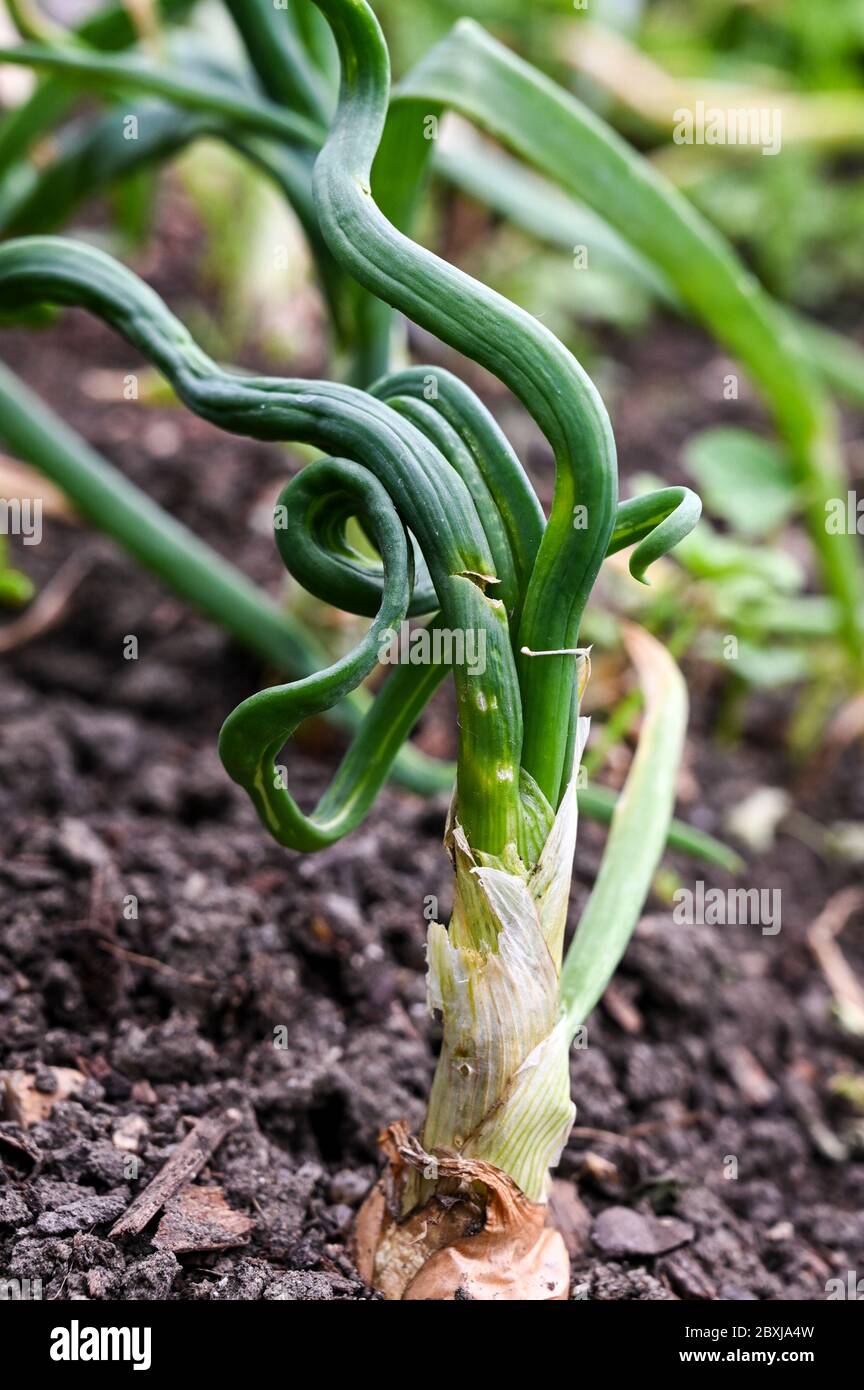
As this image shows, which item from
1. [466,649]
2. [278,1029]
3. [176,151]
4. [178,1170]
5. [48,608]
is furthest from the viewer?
[48,608]

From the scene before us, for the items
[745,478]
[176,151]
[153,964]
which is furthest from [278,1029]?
[745,478]

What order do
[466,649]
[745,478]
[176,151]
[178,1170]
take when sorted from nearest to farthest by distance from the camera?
1. [466,649]
2. [178,1170]
3. [176,151]
4. [745,478]

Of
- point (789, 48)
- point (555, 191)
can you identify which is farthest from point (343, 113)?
point (789, 48)

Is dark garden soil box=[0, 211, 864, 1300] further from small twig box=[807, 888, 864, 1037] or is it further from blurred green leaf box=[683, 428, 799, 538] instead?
blurred green leaf box=[683, 428, 799, 538]

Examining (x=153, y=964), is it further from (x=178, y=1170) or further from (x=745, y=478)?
(x=745, y=478)

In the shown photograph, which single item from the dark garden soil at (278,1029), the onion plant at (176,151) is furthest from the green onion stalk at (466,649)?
the onion plant at (176,151)

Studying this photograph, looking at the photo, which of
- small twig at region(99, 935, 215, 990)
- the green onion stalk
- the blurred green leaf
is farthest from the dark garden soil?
the blurred green leaf

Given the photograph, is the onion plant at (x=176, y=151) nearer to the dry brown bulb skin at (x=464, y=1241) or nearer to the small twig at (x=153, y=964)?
the small twig at (x=153, y=964)
